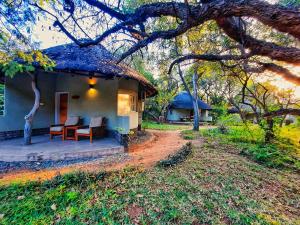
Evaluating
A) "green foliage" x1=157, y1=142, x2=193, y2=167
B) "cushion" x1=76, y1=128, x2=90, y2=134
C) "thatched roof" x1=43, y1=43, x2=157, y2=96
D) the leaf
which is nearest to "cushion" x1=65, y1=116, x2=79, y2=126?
"cushion" x1=76, y1=128, x2=90, y2=134

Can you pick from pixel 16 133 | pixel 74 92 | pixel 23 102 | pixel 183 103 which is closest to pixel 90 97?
pixel 74 92

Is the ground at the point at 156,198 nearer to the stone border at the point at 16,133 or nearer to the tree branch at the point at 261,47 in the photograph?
the tree branch at the point at 261,47

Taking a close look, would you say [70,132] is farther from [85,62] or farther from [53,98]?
[85,62]

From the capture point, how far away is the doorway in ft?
29.2

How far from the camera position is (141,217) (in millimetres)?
2529

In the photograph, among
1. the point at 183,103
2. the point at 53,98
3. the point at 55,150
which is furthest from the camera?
the point at 183,103

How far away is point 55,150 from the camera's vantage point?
5805 mm

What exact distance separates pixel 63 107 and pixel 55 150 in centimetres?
371

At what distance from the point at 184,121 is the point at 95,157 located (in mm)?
19350

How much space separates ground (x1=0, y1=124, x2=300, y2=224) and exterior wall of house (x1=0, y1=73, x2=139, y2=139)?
13.5ft

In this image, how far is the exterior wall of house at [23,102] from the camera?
24.1ft

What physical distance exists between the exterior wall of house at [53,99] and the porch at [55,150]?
1.29 metres

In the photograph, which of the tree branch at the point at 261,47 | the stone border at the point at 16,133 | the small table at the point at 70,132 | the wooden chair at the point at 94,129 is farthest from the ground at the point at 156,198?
the stone border at the point at 16,133

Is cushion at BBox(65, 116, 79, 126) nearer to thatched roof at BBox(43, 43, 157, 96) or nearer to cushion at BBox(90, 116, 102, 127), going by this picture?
cushion at BBox(90, 116, 102, 127)
